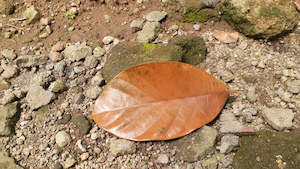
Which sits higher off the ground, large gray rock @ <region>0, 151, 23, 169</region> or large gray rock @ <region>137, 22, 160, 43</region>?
large gray rock @ <region>137, 22, 160, 43</region>

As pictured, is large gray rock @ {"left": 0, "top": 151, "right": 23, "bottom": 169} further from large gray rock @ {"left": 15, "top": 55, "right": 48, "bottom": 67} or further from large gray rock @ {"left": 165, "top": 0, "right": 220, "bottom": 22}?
large gray rock @ {"left": 165, "top": 0, "right": 220, "bottom": 22}

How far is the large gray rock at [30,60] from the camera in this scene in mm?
2162

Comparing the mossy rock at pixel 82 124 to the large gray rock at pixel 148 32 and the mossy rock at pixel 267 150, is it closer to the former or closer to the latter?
the large gray rock at pixel 148 32

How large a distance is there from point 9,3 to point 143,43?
1248 millimetres

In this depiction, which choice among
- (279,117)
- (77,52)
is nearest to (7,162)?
(77,52)

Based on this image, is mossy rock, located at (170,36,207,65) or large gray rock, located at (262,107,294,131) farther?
mossy rock, located at (170,36,207,65)

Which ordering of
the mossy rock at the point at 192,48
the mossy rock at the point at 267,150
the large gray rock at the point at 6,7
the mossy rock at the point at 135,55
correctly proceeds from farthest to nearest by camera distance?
1. the large gray rock at the point at 6,7
2. the mossy rock at the point at 192,48
3. the mossy rock at the point at 135,55
4. the mossy rock at the point at 267,150

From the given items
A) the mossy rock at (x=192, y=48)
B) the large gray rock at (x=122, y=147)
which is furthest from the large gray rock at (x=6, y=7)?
the large gray rock at (x=122, y=147)

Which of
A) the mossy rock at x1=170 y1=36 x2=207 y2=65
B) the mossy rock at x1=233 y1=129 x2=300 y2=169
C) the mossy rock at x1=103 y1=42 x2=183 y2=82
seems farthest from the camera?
the mossy rock at x1=170 y1=36 x2=207 y2=65

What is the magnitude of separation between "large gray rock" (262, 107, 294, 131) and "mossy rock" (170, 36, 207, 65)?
58 centimetres

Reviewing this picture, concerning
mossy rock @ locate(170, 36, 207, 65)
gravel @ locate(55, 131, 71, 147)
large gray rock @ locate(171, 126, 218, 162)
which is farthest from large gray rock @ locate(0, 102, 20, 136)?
mossy rock @ locate(170, 36, 207, 65)

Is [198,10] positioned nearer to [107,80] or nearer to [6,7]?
[107,80]

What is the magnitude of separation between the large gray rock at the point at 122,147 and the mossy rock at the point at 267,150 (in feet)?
1.99

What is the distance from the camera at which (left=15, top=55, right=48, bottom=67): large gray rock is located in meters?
2.16
